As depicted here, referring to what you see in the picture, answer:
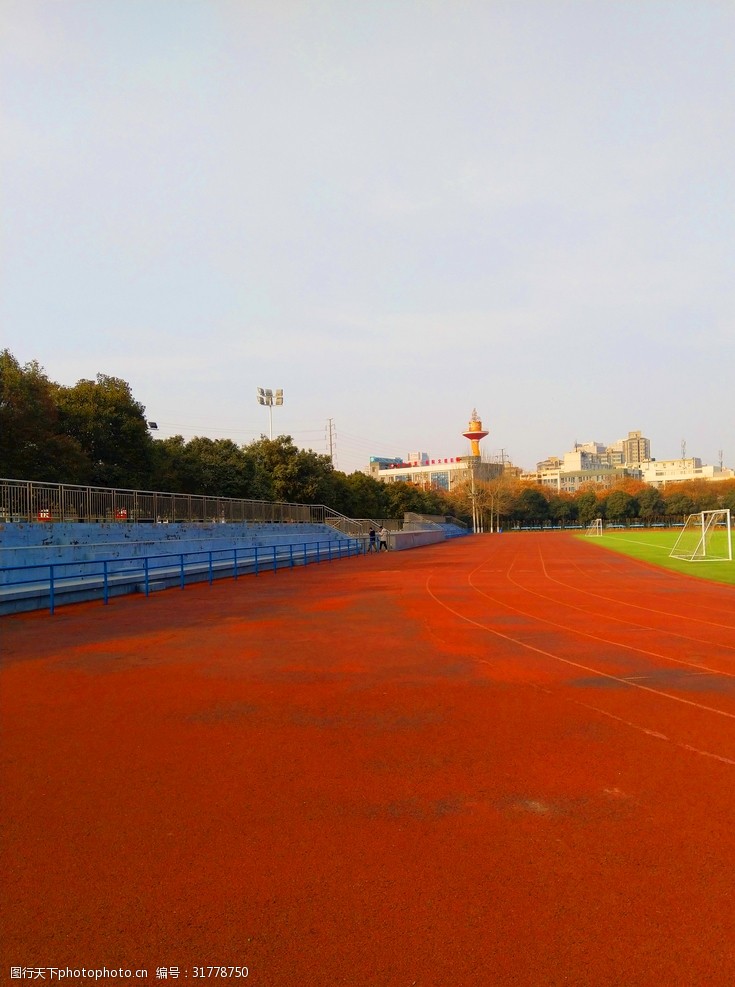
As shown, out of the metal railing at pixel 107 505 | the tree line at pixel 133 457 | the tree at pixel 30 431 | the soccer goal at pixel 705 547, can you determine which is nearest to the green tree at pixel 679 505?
the tree line at pixel 133 457

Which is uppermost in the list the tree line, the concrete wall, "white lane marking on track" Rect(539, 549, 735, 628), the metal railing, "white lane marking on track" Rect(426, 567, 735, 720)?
the tree line

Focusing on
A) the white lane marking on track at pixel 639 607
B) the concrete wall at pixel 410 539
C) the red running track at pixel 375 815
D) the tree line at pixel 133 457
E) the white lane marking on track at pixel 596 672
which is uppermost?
the tree line at pixel 133 457

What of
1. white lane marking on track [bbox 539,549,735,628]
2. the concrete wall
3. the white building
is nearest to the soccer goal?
white lane marking on track [bbox 539,549,735,628]

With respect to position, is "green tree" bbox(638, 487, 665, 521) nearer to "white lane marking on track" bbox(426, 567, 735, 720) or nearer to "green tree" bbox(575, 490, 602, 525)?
"green tree" bbox(575, 490, 602, 525)

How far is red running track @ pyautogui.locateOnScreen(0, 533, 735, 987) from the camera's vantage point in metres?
3.09

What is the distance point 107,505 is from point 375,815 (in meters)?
20.7

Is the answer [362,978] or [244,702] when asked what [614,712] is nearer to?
[244,702]

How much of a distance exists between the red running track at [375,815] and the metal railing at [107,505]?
10260mm

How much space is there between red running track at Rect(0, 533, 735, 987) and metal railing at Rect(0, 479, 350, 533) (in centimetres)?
1026

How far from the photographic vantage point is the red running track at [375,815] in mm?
3090

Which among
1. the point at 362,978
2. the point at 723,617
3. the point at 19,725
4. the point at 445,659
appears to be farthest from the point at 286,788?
the point at 723,617

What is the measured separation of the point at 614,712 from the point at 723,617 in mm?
7724

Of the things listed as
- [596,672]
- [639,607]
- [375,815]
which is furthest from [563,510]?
[375,815]

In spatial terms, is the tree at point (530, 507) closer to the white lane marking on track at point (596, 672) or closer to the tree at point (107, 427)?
the tree at point (107, 427)
